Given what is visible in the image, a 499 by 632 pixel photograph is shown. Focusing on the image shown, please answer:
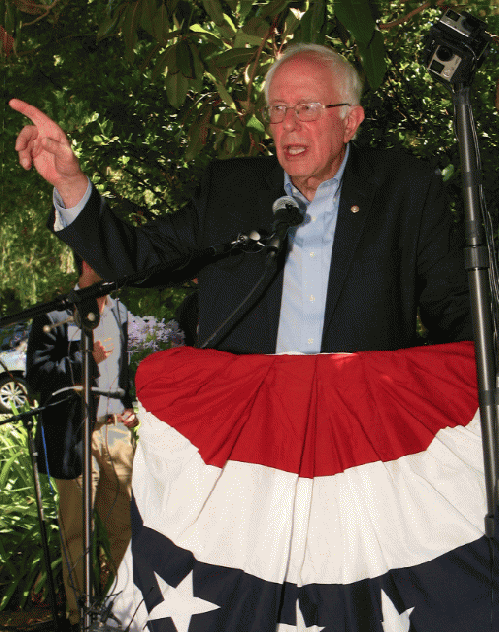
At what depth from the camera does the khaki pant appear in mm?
2396

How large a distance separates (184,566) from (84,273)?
1.39 m

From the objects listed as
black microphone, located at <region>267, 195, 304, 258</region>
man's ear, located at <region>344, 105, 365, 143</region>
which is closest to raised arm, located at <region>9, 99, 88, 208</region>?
black microphone, located at <region>267, 195, 304, 258</region>

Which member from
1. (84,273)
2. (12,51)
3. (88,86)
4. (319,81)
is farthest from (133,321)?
(319,81)

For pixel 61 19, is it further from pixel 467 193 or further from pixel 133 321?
pixel 467 193

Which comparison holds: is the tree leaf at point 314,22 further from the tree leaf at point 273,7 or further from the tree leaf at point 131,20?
the tree leaf at point 131,20

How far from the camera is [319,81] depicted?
5.10 feet

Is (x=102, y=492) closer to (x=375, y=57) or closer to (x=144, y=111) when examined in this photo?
(x=144, y=111)

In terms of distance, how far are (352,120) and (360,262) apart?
0.42m

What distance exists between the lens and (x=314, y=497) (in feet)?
3.67

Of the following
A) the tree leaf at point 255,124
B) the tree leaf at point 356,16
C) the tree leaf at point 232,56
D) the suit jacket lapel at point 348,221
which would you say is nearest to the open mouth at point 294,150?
the suit jacket lapel at point 348,221

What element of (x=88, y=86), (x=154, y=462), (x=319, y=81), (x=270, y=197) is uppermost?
(x=88, y=86)

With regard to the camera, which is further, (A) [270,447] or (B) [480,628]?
(A) [270,447]

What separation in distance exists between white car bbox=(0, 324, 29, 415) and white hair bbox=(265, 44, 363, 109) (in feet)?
4.12

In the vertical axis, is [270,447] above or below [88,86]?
below
